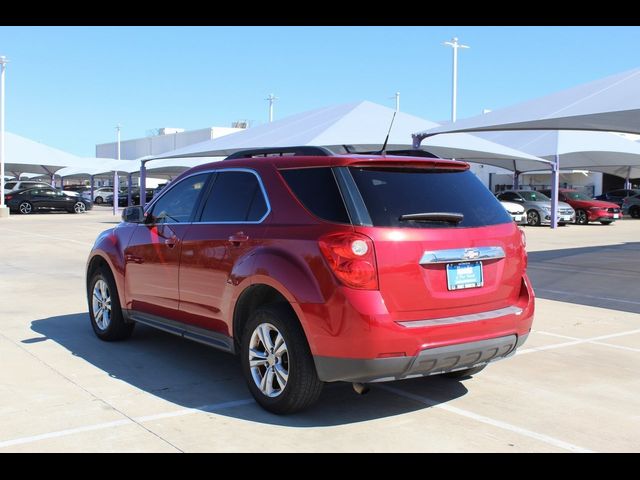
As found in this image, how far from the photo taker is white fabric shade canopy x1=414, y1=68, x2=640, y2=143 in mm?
13570

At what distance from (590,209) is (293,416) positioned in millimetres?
30387

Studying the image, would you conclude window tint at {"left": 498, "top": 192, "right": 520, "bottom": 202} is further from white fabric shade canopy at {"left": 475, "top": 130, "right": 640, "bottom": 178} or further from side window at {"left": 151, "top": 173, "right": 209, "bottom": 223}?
side window at {"left": 151, "top": 173, "right": 209, "bottom": 223}

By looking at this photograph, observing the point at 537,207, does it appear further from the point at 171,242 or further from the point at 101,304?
the point at 171,242

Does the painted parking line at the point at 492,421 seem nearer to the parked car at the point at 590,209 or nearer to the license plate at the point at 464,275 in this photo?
the license plate at the point at 464,275

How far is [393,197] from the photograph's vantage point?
457 cm

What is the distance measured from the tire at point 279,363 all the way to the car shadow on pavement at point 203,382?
0.14m

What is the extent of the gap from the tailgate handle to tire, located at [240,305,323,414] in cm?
95

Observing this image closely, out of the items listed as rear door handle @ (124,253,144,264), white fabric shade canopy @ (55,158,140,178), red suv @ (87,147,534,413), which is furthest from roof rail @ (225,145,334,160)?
white fabric shade canopy @ (55,158,140,178)

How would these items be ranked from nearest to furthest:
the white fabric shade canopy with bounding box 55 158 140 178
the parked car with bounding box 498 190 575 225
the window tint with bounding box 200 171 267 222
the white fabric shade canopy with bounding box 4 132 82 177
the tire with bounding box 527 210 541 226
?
the window tint with bounding box 200 171 267 222 → the parked car with bounding box 498 190 575 225 → the tire with bounding box 527 210 541 226 → the white fabric shade canopy with bounding box 55 158 140 178 → the white fabric shade canopy with bounding box 4 132 82 177

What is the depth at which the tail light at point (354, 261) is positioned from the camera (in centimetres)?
423

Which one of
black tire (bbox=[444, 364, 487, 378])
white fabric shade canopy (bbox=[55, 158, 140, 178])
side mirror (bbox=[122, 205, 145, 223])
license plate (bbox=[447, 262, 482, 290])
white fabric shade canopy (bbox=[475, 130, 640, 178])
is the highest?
white fabric shade canopy (bbox=[475, 130, 640, 178])

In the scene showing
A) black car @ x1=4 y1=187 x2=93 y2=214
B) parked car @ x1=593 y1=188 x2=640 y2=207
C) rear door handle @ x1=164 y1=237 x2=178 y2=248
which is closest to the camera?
rear door handle @ x1=164 y1=237 x2=178 y2=248
